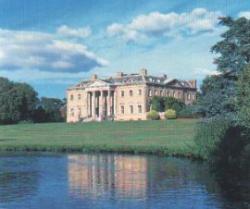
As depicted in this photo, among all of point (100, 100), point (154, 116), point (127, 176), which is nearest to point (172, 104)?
point (154, 116)

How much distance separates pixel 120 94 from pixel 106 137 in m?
56.1

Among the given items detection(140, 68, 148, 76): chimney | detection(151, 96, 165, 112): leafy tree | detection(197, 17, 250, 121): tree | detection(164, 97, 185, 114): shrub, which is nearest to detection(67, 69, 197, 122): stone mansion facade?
detection(140, 68, 148, 76): chimney

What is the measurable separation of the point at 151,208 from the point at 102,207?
1561mm

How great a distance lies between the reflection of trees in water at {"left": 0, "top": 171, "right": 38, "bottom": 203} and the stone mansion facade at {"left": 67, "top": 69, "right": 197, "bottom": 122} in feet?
280

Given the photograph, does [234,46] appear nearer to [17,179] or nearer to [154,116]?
[17,179]

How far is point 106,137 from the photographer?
67875 millimetres

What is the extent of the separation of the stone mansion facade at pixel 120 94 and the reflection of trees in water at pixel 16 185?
85.3 m

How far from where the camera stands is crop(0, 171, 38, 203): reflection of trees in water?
2356 centimetres

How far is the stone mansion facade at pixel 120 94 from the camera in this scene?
120 meters

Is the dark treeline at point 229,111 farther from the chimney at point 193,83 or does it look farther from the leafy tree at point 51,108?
the chimney at point 193,83

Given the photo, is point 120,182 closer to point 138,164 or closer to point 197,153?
point 138,164

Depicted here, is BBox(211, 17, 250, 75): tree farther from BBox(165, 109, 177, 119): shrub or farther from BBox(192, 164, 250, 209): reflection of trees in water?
BBox(165, 109, 177, 119): shrub

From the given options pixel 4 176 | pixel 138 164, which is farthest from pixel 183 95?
pixel 4 176

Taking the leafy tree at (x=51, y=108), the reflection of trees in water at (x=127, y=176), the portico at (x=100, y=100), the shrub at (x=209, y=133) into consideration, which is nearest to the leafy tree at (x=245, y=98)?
the reflection of trees in water at (x=127, y=176)
